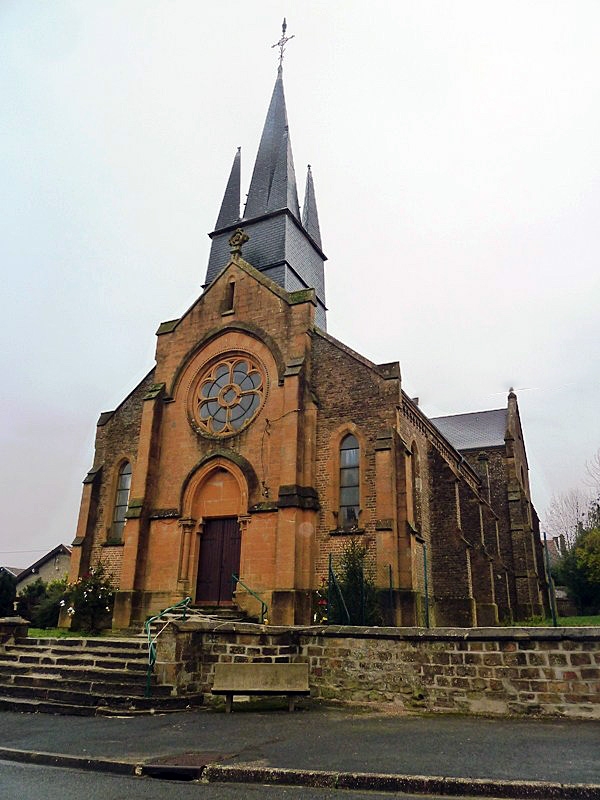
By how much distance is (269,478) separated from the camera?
1941 centimetres

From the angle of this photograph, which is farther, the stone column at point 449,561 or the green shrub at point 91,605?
→ the stone column at point 449,561

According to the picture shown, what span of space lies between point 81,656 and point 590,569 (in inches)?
1005

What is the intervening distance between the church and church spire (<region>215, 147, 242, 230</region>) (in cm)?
456

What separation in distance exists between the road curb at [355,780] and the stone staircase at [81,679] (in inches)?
151

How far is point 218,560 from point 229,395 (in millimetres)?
5684

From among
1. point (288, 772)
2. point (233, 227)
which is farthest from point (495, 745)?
point (233, 227)

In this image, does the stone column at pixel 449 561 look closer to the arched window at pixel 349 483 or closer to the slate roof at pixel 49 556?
the arched window at pixel 349 483

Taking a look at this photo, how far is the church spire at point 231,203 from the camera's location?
96.9ft

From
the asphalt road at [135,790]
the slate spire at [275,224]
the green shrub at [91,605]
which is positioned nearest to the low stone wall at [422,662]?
the asphalt road at [135,790]

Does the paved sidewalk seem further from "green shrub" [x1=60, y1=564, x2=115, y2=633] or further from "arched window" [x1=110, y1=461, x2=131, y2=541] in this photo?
"arched window" [x1=110, y1=461, x2=131, y2=541]

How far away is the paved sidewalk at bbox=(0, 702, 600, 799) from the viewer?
630cm

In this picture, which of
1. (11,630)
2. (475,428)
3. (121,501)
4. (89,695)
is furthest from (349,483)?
(475,428)

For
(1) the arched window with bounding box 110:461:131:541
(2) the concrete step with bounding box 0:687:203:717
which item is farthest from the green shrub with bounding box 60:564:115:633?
(2) the concrete step with bounding box 0:687:203:717

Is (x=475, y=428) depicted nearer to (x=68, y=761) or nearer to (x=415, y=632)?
(x=415, y=632)
